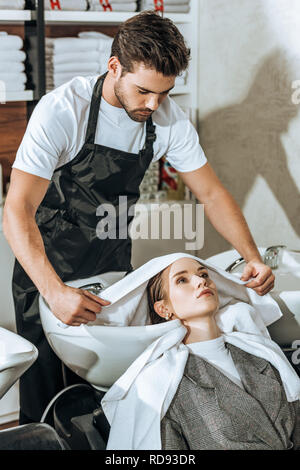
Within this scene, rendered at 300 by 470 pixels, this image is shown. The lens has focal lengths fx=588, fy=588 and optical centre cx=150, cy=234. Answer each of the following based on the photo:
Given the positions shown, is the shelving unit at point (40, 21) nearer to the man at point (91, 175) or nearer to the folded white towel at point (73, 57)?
the folded white towel at point (73, 57)

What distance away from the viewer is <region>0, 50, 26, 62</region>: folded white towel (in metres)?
2.04

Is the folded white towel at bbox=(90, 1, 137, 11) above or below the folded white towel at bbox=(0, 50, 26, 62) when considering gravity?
above

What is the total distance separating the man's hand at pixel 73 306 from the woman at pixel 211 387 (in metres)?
0.22

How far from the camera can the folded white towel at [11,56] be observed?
2039mm

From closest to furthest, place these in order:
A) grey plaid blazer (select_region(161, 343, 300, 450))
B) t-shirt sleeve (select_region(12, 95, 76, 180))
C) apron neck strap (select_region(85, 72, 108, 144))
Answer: grey plaid blazer (select_region(161, 343, 300, 450)), t-shirt sleeve (select_region(12, 95, 76, 180)), apron neck strap (select_region(85, 72, 108, 144))

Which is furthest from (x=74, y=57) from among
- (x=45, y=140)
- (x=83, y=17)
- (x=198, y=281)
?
(x=198, y=281)

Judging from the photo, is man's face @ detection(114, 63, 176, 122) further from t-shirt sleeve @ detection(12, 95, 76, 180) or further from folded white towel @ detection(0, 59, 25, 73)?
folded white towel @ detection(0, 59, 25, 73)

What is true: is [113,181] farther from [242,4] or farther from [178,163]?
[242,4]

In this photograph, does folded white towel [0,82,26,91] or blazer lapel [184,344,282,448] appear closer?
blazer lapel [184,344,282,448]

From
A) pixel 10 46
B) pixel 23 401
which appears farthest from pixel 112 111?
pixel 23 401

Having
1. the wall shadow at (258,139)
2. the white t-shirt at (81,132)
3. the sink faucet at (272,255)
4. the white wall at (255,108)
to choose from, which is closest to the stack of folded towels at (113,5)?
the white wall at (255,108)

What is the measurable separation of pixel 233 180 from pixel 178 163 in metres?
0.63

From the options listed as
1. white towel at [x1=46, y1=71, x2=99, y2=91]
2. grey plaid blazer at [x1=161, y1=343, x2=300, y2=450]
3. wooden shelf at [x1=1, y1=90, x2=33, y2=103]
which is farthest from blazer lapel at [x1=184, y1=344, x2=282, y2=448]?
white towel at [x1=46, y1=71, x2=99, y2=91]

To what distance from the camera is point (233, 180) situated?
7.78 ft
